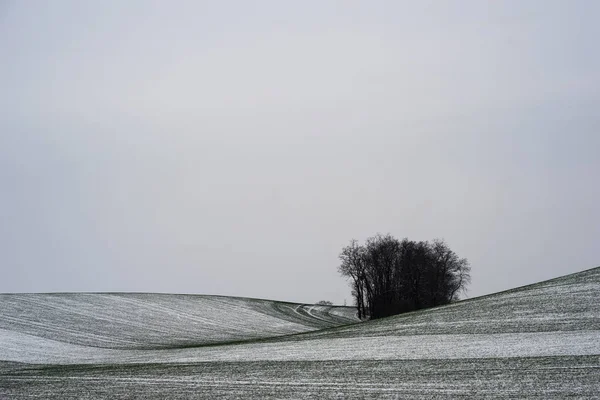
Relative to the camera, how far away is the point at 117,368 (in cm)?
2534

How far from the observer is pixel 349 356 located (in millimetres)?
24125

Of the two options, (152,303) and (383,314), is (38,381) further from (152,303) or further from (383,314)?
(383,314)

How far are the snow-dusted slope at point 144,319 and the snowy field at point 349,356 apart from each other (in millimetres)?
199

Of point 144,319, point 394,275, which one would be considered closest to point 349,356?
point 144,319

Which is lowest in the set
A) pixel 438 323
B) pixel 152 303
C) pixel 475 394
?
pixel 475 394

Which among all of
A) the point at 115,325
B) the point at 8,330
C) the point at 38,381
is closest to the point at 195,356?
the point at 38,381

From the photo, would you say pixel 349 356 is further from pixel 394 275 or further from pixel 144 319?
pixel 394 275

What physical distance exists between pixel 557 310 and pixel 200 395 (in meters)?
17.5

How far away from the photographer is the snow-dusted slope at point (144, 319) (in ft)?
131

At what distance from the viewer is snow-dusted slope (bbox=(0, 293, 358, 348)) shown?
39844mm

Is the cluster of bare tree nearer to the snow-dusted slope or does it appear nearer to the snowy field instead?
the snow-dusted slope

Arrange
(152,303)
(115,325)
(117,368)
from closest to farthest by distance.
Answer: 1. (117,368)
2. (115,325)
3. (152,303)

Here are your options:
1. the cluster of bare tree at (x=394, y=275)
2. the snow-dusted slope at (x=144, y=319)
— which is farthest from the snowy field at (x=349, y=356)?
the cluster of bare tree at (x=394, y=275)

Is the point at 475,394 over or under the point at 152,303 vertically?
under
